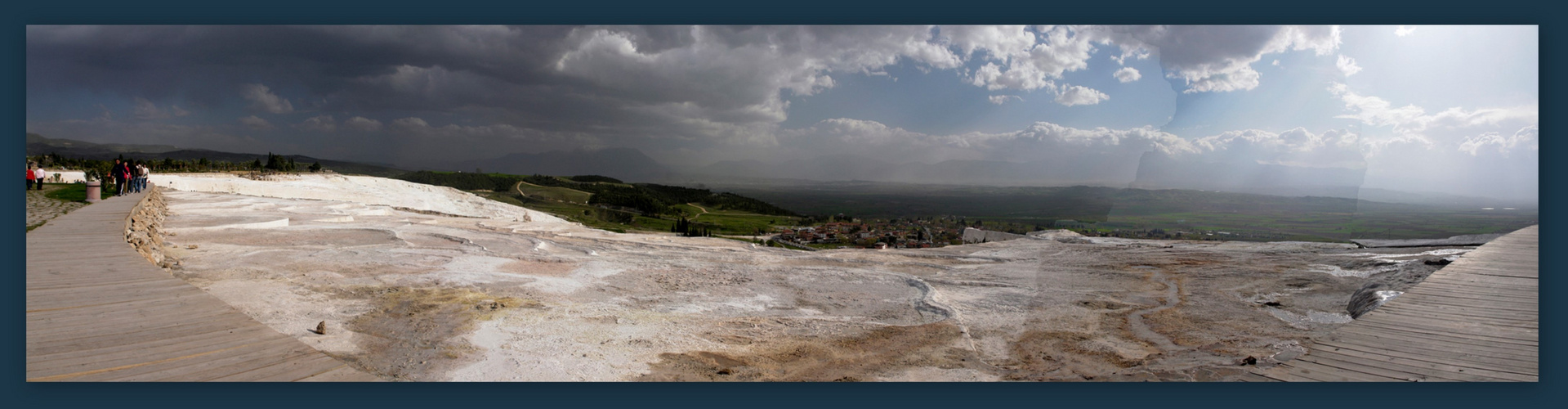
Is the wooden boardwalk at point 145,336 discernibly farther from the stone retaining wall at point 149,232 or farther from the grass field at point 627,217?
the grass field at point 627,217

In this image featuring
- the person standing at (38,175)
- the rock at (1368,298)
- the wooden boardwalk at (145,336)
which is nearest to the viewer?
the wooden boardwalk at (145,336)

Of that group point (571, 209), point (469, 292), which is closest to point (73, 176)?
point (571, 209)

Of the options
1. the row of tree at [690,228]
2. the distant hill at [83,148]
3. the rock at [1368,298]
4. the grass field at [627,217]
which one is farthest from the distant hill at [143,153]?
the rock at [1368,298]

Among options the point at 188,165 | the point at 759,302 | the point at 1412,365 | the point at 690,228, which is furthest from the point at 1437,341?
the point at 188,165

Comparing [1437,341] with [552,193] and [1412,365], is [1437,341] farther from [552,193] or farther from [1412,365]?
[552,193]

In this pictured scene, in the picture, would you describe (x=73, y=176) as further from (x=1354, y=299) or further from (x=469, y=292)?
(x=1354, y=299)
